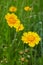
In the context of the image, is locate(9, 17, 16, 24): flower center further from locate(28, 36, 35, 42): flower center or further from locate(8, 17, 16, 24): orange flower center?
locate(28, 36, 35, 42): flower center

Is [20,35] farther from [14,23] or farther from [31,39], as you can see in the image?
[31,39]

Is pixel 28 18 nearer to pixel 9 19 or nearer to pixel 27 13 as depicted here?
pixel 27 13

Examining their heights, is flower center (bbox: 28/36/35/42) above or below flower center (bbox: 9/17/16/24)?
below

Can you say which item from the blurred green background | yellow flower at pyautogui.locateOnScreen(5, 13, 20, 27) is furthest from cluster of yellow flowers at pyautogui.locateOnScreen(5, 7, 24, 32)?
the blurred green background

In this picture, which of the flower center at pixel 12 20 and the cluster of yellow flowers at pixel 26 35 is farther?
the flower center at pixel 12 20

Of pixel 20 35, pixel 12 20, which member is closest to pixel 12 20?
pixel 12 20

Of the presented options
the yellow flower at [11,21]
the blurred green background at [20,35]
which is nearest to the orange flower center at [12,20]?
the yellow flower at [11,21]

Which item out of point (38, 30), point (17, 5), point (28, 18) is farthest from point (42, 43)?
point (17, 5)

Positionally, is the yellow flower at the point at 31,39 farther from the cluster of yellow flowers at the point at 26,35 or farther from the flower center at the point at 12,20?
the flower center at the point at 12,20

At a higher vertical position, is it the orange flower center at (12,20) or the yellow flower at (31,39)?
the orange flower center at (12,20)
